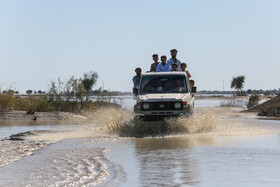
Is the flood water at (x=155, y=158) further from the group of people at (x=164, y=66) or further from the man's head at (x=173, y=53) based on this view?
the man's head at (x=173, y=53)

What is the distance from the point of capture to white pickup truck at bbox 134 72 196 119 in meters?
17.6

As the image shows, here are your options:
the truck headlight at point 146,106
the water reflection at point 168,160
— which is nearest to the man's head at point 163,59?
the truck headlight at point 146,106

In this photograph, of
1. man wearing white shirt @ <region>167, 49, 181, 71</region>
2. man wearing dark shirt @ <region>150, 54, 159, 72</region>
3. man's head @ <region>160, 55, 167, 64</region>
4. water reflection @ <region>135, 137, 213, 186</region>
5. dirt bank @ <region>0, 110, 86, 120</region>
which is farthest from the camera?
dirt bank @ <region>0, 110, 86, 120</region>

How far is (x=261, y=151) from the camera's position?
13258 mm

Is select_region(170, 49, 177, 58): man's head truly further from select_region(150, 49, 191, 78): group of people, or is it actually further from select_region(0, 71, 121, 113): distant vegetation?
select_region(0, 71, 121, 113): distant vegetation

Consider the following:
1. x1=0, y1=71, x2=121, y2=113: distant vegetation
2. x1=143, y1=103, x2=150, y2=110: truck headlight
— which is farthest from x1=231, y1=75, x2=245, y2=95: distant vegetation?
x1=143, y1=103, x2=150, y2=110: truck headlight

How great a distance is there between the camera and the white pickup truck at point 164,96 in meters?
17.6

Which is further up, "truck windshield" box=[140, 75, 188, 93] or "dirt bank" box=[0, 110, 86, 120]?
"truck windshield" box=[140, 75, 188, 93]

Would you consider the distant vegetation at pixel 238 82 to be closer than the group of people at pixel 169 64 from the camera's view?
No

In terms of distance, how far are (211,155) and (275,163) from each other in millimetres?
1795

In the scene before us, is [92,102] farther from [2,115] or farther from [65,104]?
[2,115]

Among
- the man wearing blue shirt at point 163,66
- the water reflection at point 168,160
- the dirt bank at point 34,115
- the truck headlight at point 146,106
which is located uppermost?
the man wearing blue shirt at point 163,66

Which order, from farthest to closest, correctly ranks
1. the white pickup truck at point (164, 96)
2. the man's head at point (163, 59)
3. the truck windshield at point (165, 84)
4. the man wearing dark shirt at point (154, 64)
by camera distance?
the man wearing dark shirt at point (154, 64) → the man's head at point (163, 59) → the truck windshield at point (165, 84) → the white pickup truck at point (164, 96)

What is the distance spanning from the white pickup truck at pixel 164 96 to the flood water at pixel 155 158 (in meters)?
0.53
